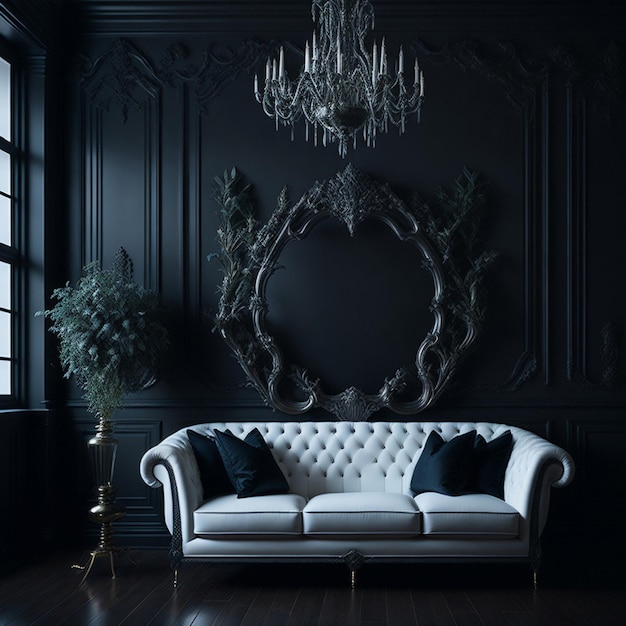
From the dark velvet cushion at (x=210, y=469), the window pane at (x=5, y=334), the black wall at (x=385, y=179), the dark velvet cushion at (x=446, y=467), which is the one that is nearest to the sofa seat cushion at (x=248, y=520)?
the dark velvet cushion at (x=210, y=469)

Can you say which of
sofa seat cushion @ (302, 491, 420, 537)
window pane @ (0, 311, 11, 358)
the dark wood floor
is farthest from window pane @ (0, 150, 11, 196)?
sofa seat cushion @ (302, 491, 420, 537)

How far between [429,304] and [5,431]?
295 cm

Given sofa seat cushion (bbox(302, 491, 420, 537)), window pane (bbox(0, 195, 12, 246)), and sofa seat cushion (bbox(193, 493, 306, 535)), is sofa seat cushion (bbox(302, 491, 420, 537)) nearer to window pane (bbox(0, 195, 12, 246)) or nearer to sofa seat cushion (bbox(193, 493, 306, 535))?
sofa seat cushion (bbox(193, 493, 306, 535))

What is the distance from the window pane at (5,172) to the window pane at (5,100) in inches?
5.6

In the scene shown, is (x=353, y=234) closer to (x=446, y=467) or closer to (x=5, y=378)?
(x=446, y=467)

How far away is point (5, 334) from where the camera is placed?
18.5 ft

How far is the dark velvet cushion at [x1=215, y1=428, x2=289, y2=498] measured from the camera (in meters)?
4.98

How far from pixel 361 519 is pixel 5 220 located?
3.15 m

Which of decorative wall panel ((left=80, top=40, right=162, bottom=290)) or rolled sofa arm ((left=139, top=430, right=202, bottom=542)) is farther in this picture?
decorative wall panel ((left=80, top=40, right=162, bottom=290))

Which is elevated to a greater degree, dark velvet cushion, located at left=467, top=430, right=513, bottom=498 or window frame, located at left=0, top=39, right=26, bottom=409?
window frame, located at left=0, top=39, right=26, bottom=409

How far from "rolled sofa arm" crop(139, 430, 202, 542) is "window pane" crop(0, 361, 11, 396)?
1.37m

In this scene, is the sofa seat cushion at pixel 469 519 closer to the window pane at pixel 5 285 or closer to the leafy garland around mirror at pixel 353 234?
the leafy garland around mirror at pixel 353 234

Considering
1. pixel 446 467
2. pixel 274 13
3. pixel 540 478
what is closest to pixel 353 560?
pixel 446 467

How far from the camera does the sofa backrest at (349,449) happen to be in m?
5.42
